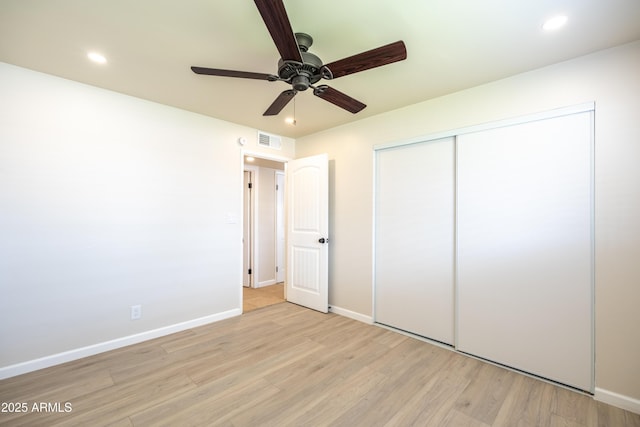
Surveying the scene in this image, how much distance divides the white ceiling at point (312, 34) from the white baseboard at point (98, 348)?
2.42 meters

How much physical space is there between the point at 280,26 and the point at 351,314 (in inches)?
121

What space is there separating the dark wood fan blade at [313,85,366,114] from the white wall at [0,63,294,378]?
6.01 feet

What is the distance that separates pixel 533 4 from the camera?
1513 mm

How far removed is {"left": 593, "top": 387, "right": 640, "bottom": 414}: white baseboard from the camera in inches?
69.5

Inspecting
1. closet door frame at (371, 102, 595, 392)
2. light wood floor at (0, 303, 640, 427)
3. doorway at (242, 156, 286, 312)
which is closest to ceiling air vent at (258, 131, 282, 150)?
doorway at (242, 156, 286, 312)

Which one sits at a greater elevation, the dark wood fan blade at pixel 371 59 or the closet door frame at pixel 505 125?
the dark wood fan blade at pixel 371 59

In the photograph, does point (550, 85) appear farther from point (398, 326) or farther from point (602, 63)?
point (398, 326)

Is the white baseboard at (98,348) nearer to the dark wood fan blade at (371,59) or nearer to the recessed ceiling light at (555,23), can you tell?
the dark wood fan blade at (371,59)

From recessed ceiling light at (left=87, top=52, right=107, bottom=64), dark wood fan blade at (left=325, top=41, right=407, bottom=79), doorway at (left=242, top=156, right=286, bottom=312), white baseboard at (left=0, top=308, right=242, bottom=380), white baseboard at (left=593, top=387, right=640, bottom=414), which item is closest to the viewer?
dark wood fan blade at (left=325, top=41, right=407, bottom=79)

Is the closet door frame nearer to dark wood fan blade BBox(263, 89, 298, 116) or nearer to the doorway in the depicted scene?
dark wood fan blade BBox(263, 89, 298, 116)

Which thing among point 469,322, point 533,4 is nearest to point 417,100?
point 533,4

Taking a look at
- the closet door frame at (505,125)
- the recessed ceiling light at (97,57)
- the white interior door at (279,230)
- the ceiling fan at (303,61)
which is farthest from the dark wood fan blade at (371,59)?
the white interior door at (279,230)

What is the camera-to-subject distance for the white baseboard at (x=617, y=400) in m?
1.77

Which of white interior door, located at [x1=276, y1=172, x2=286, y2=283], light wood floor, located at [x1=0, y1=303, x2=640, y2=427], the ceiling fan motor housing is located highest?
the ceiling fan motor housing
